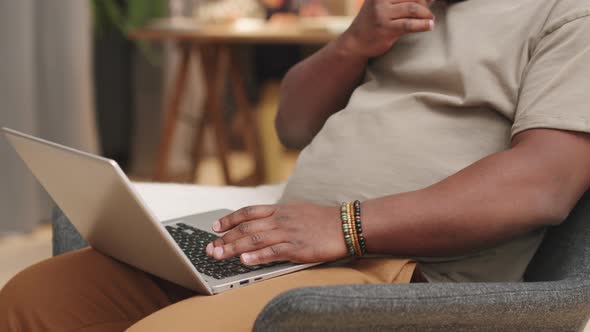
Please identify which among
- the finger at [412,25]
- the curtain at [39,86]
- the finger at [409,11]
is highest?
the finger at [409,11]

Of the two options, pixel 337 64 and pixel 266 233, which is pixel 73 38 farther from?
Result: pixel 266 233

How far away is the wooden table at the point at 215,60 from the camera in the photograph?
3297 millimetres

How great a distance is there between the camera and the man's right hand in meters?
1.17

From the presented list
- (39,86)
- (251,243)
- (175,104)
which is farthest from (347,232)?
(175,104)

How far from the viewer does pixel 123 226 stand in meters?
0.98

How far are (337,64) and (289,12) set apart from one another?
119 inches

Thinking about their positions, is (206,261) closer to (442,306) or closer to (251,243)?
(251,243)

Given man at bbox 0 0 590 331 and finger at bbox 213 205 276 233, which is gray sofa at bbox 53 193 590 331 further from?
finger at bbox 213 205 276 233

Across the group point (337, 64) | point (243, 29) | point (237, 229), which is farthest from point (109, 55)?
point (237, 229)

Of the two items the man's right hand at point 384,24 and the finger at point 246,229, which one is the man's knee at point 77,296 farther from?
the man's right hand at point 384,24

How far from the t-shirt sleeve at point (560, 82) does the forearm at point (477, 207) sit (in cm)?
5

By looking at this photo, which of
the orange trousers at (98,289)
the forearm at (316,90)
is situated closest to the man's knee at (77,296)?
the orange trousers at (98,289)

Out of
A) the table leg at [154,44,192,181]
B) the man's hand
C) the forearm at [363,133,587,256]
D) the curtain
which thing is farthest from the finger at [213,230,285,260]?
the table leg at [154,44,192,181]

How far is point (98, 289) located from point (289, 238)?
0.31 meters
